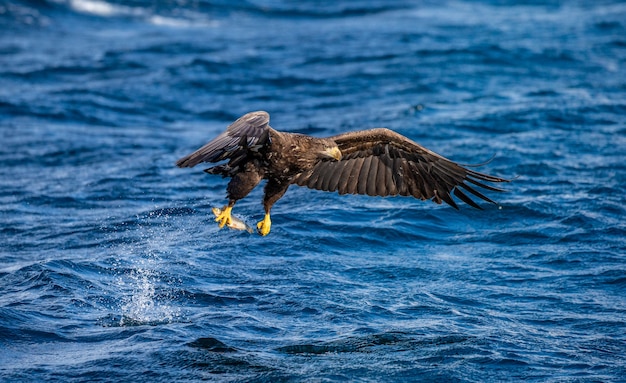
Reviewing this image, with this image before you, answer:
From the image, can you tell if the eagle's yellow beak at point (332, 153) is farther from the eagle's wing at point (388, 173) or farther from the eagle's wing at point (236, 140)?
the eagle's wing at point (388, 173)

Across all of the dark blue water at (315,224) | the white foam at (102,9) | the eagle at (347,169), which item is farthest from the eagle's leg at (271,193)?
the white foam at (102,9)

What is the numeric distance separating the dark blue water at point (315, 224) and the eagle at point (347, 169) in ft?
3.19

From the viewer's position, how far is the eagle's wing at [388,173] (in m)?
8.48

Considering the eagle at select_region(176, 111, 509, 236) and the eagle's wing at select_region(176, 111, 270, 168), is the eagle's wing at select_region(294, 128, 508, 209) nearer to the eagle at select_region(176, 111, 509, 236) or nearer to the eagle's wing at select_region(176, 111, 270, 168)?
the eagle at select_region(176, 111, 509, 236)

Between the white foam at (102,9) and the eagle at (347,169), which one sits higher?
the white foam at (102,9)

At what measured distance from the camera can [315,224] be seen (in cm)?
1088

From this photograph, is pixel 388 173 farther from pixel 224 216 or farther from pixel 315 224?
pixel 315 224

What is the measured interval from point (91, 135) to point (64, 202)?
3.59 meters

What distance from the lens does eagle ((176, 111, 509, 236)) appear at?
24.1 ft

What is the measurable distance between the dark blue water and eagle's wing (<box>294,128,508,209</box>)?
3.14 feet

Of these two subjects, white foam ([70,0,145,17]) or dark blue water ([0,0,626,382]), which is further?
white foam ([70,0,145,17])

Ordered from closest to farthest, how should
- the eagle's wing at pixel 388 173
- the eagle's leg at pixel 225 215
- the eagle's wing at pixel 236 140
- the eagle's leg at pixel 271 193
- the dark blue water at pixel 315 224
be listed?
1. the eagle's wing at pixel 236 140
2. the dark blue water at pixel 315 224
3. the eagle's leg at pixel 225 215
4. the eagle's leg at pixel 271 193
5. the eagle's wing at pixel 388 173

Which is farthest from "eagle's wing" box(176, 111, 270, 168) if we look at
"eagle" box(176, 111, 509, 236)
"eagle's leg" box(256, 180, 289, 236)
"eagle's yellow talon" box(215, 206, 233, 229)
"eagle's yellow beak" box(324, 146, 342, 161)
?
"eagle's leg" box(256, 180, 289, 236)

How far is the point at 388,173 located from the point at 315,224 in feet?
7.83
